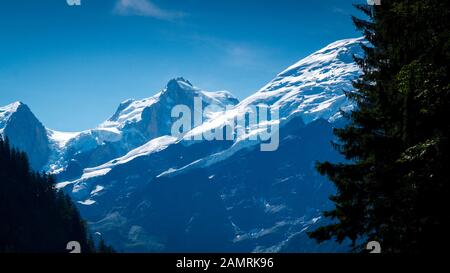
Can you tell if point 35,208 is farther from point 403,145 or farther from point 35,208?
point 403,145

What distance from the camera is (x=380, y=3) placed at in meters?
22.5

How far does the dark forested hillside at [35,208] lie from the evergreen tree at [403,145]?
479ft

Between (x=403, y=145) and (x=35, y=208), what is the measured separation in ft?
529

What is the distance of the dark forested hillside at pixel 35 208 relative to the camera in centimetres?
16000

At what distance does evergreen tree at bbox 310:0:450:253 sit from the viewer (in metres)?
15.9

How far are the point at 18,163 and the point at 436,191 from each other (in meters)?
162

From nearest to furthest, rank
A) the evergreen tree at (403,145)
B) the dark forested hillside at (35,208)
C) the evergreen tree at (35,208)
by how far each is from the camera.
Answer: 1. the evergreen tree at (403,145)
2. the evergreen tree at (35,208)
3. the dark forested hillside at (35,208)

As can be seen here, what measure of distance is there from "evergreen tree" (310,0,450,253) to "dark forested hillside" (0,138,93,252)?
479 ft

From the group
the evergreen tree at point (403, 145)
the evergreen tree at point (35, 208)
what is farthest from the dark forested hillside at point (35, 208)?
the evergreen tree at point (403, 145)

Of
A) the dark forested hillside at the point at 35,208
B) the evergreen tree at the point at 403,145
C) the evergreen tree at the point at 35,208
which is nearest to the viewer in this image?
the evergreen tree at the point at 403,145

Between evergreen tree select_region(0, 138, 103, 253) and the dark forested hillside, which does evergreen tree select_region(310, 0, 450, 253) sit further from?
the dark forested hillside

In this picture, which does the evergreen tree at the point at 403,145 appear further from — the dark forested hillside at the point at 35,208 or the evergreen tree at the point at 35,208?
the dark forested hillside at the point at 35,208
